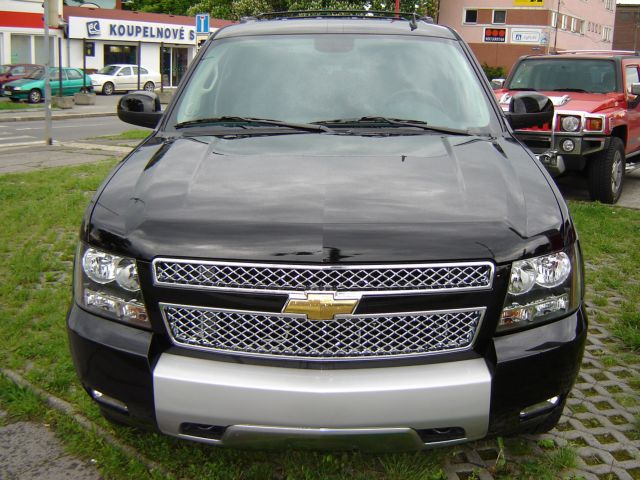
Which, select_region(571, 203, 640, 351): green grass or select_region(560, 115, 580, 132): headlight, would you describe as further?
select_region(560, 115, 580, 132): headlight

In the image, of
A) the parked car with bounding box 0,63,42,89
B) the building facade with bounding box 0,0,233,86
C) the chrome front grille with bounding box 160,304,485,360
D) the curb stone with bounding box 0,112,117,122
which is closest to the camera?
the chrome front grille with bounding box 160,304,485,360

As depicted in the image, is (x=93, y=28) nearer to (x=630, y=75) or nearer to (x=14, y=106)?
(x=14, y=106)

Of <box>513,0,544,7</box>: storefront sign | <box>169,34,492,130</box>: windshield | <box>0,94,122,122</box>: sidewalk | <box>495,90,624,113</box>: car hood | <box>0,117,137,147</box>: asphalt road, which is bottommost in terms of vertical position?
<box>0,117,137,147</box>: asphalt road

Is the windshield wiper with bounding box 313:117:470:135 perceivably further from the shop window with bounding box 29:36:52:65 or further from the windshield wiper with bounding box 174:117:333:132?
the shop window with bounding box 29:36:52:65

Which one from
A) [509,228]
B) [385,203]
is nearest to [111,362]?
[385,203]

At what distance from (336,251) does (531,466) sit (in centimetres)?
125

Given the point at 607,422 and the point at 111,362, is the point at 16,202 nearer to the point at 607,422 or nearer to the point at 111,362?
the point at 111,362

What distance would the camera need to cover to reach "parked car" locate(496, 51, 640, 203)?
8.62 metres

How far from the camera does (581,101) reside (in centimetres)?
908

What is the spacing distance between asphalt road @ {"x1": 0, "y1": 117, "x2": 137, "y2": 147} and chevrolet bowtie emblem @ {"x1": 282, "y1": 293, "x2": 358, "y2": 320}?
15.8 m

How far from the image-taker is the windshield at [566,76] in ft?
32.0

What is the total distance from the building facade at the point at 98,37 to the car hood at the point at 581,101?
88.0 feet

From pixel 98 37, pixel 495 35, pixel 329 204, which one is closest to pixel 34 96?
pixel 98 37

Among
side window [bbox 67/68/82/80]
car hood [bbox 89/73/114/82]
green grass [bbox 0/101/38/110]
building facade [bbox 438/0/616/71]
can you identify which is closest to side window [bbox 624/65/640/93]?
green grass [bbox 0/101/38/110]
